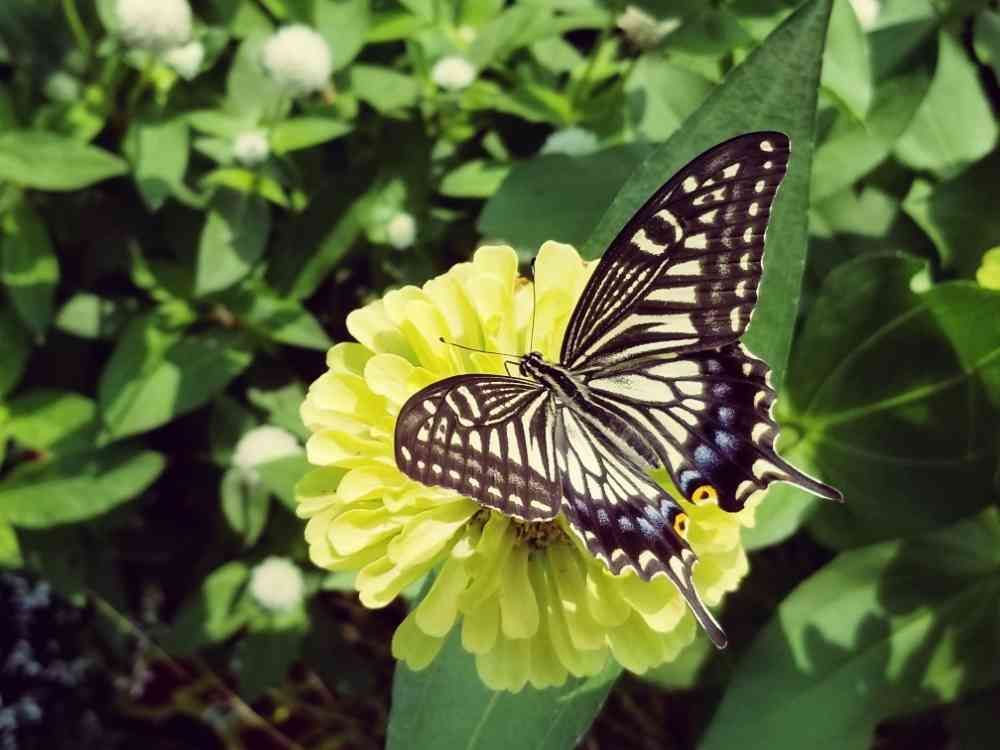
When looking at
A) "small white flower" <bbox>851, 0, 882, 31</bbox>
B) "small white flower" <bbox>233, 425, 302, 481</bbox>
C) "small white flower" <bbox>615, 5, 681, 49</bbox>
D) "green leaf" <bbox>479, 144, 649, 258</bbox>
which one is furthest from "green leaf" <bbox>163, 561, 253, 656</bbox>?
"small white flower" <bbox>851, 0, 882, 31</bbox>

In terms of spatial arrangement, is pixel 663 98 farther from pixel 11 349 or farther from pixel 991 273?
pixel 11 349

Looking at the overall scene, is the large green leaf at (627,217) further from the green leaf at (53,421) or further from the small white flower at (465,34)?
the green leaf at (53,421)

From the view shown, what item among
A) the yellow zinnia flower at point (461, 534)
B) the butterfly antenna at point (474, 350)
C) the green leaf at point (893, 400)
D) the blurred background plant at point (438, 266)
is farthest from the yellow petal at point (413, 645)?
the green leaf at point (893, 400)

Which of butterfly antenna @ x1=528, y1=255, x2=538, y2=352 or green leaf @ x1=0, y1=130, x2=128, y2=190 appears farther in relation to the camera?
green leaf @ x1=0, y1=130, x2=128, y2=190

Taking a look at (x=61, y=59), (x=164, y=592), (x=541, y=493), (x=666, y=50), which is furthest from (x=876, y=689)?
(x=61, y=59)

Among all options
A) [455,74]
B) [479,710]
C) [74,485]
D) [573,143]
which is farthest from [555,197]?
[74,485]

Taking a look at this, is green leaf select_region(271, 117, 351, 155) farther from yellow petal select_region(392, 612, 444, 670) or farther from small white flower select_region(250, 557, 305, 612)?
yellow petal select_region(392, 612, 444, 670)

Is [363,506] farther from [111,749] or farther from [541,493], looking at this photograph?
[111,749]
